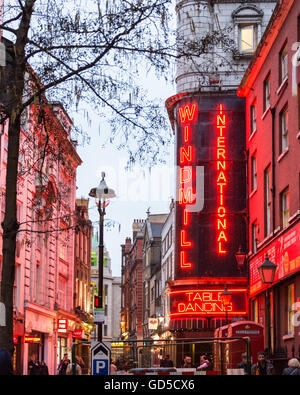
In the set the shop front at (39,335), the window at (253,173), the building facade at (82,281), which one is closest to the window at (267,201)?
the window at (253,173)

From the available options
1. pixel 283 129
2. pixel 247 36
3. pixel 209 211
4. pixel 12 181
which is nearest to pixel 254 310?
pixel 209 211

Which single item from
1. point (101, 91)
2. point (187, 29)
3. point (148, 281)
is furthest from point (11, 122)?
point (148, 281)

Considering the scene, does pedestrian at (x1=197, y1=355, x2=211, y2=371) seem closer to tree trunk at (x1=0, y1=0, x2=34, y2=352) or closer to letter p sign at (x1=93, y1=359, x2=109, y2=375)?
letter p sign at (x1=93, y1=359, x2=109, y2=375)

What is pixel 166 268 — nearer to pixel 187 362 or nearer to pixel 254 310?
pixel 254 310

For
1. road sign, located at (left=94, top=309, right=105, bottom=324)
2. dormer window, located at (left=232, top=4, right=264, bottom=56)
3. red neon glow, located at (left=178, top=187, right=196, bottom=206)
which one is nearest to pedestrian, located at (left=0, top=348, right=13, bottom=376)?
road sign, located at (left=94, top=309, right=105, bottom=324)

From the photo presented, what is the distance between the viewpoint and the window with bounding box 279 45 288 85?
29.1m

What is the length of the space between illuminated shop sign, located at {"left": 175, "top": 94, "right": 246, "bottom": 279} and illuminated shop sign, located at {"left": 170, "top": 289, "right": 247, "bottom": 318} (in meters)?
1.03

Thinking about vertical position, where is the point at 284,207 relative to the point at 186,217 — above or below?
below

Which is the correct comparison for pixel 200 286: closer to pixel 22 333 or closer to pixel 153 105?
pixel 22 333

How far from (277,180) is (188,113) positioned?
14577 mm

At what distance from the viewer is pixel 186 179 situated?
4250 cm

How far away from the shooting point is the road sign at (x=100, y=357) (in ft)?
47.8

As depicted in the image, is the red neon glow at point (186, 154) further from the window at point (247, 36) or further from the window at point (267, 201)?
the window at point (267, 201)

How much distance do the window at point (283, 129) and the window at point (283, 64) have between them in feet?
4.43
